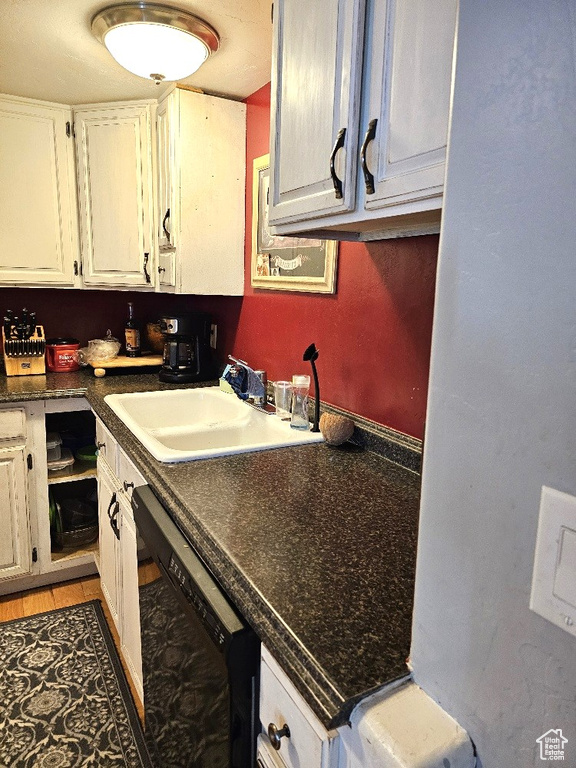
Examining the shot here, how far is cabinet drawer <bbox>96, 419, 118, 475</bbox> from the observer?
1807 millimetres

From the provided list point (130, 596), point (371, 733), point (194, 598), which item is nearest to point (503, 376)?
point (371, 733)

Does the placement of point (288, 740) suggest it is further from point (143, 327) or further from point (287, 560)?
point (143, 327)

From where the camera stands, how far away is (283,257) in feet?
6.66

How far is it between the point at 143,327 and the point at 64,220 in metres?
0.76

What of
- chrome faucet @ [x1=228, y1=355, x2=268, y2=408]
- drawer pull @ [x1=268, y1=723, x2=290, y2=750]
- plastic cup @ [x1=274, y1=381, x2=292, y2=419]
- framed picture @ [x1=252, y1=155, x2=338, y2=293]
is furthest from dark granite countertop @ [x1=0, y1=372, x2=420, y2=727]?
framed picture @ [x1=252, y1=155, x2=338, y2=293]

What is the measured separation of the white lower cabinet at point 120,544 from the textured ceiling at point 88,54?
1.38 metres

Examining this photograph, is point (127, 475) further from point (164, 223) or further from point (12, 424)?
point (164, 223)

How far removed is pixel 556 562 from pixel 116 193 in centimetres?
257

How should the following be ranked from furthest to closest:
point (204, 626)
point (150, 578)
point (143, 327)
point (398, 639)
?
point (143, 327) < point (150, 578) < point (204, 626) < point (398, 639)

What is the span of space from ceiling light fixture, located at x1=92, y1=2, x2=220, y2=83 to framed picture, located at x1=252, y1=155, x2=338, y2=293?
0.45 meters

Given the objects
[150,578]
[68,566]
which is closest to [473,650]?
[150,578]

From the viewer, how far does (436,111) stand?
0.79 metres

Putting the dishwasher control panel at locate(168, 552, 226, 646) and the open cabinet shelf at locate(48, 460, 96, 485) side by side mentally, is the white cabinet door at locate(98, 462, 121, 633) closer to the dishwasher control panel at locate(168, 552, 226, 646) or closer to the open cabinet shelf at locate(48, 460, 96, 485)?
the open cabinet shelf at locate(48, 460, 96, 485)

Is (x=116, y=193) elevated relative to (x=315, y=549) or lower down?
elevated
